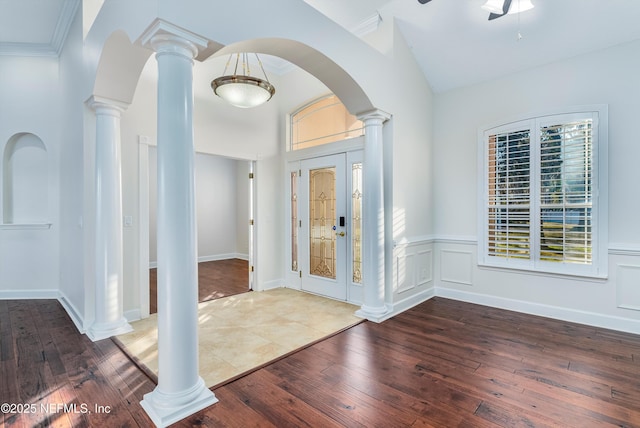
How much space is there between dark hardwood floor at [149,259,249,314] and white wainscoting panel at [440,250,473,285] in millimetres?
3057

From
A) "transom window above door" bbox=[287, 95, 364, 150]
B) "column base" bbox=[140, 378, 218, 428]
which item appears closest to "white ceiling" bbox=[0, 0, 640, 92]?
"transom window above door" bbox=[287, 95, 364, 150]

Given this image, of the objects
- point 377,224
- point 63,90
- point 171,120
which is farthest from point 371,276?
point 63,90

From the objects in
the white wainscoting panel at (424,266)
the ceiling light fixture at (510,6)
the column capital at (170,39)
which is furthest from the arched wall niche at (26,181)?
the ceiling light fixture at (510,6)

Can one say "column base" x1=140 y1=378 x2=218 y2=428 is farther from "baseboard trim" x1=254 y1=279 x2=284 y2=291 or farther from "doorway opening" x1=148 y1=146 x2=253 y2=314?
"doorway opening" x1=148 y1=146 x2=253 y2=314

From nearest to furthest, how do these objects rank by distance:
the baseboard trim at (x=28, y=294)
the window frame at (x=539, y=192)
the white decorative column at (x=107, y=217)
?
the white decorative column at (x=107, y=217) < the window frame at (x=539, y=192) < the baseboard trim at (x=28, y=294)

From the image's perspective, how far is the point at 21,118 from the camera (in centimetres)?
456

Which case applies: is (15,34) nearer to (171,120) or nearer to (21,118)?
(21,118)

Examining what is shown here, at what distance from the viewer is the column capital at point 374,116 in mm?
3732

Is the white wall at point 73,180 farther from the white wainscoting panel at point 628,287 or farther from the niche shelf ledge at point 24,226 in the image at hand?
the white wainscoting panel at point 628,287

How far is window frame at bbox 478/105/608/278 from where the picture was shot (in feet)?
11.3

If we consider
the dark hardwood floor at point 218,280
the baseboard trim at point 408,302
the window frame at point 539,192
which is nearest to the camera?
the window frame at point 539,192

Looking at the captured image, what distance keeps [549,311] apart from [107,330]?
492cm

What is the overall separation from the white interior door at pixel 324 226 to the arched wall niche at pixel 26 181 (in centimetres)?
379

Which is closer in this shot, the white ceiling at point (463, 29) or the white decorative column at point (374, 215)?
the white ceiling at point (463, 29)
